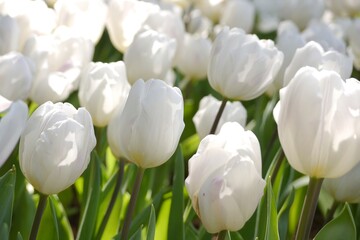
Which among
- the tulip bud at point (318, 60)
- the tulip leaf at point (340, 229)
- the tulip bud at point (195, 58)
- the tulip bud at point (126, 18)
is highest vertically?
the tulip bud at point (318, 60)

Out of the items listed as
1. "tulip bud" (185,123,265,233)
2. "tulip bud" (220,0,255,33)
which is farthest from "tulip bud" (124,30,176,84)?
"tulip bud" (220,0,255,33)

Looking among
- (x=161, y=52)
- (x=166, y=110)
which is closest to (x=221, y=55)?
(x=161, y=52)

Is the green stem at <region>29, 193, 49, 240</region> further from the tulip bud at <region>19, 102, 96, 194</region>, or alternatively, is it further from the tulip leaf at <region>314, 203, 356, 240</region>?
the tulip leaf at <region>314, 203, 356, 240</region>

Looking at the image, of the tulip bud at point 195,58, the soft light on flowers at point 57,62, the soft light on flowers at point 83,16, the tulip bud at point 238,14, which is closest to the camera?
the soft light on flowers at point 57,62

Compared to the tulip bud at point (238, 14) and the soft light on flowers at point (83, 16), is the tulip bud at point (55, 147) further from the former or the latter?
the tulip bud at point (238, 14)

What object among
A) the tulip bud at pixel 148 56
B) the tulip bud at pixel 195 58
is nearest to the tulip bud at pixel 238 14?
the tulip bud at pixel 195 58

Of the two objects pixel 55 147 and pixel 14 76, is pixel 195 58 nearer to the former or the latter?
pixel 14 76
